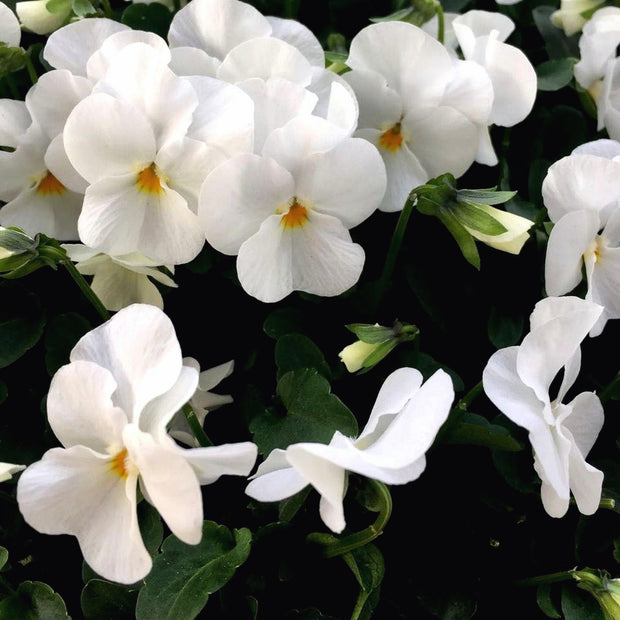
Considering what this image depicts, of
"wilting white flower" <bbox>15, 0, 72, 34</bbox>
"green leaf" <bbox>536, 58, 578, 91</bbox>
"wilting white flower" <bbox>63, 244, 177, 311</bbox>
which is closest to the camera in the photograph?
"wilting white flower" <bbox>63, 244, 177, 311</bbox>

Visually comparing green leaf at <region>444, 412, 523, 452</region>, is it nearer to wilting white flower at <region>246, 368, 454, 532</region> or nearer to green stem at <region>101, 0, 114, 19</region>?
wilting white flower at <region>246, 368, 454, 532</region>

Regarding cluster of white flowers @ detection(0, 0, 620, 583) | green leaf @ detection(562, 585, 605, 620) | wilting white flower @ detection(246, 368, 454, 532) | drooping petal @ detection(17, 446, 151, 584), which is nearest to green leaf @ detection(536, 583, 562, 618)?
green leaf @ detection(562, 585, 605, 620)

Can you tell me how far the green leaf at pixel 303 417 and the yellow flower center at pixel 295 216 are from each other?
117 millimetres

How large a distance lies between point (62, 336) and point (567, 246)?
42cm

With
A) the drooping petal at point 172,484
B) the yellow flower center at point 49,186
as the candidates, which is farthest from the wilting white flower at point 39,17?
the drooping petal at point 172,484

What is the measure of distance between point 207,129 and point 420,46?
0.22 meters

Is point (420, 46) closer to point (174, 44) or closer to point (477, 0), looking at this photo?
point (174, 44)

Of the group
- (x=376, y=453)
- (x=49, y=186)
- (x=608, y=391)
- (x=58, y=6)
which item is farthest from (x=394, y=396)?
(x=58, y=6)

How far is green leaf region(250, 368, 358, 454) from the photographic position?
2.12 ft

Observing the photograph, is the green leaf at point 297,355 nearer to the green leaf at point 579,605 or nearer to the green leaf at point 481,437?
the green leaf at point 481,437

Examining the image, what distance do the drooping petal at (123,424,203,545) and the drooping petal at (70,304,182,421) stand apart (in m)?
0.04

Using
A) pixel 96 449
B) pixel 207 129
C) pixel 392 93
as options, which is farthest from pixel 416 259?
pixel 96 449

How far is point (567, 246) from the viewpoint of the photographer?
2.23 ft

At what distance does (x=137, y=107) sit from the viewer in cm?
65
